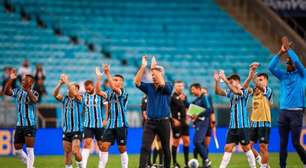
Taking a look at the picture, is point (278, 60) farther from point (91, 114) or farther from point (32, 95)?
point (32, 95)

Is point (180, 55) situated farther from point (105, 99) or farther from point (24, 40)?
point (105, 99)

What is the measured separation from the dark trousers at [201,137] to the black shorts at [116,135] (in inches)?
124

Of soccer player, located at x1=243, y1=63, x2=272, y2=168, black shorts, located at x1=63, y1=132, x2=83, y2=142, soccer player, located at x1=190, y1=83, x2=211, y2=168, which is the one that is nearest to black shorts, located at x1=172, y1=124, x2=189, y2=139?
soccer player, located at x1=190, y1=83, x2=211, y2=168

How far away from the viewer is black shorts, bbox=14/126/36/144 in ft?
62.3

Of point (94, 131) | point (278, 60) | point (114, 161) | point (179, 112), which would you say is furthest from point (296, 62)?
point (114, 161)

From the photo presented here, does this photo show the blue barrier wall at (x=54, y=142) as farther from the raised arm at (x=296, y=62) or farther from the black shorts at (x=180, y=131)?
the raised arm at (x=296, y=62)

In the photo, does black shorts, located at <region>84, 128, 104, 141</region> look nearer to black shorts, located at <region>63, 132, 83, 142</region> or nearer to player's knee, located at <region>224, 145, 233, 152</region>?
black shorts, located at <region>63, 132, 83, 142</region>

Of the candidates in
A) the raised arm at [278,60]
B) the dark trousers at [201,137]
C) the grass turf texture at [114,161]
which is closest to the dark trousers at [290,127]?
the raised arm at [278,60]

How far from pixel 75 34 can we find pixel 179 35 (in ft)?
15.9

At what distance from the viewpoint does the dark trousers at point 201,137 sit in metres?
21.0

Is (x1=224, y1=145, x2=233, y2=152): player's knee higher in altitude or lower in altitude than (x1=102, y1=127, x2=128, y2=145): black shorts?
lower

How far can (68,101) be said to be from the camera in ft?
64.8

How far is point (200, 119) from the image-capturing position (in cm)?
2239

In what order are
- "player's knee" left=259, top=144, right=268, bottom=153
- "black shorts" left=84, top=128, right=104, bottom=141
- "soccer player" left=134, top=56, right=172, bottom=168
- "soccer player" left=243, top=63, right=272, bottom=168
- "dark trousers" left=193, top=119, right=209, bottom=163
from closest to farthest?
"soccer player" left=134, top=56, right=172, bottom=168 → "player's knee" left=259, top=144, right=268, bottom=153 → "soccer player" left=243, top=63, right=272, bottom=168 → "black shorts" left=84, top=128, right=104, bottom=141 → "dark trousers" left=193, top=119, right=209, bottom=163
